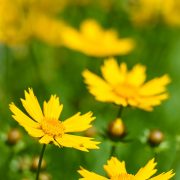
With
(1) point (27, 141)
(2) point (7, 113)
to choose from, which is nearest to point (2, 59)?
(2) point (7, 113)

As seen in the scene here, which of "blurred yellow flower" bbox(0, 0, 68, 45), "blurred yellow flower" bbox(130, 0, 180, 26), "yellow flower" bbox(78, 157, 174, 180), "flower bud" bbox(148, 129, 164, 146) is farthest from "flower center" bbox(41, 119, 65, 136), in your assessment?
"blurred yellow flower" bbox(130, 0, 180, 26)

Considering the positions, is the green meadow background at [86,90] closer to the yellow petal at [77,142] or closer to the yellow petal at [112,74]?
the yellow petal at [112,74]

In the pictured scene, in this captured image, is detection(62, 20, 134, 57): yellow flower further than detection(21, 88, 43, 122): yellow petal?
Yes

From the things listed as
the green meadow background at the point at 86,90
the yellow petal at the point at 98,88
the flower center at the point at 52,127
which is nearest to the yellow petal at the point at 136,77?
the yellow petal at the point at 98,88

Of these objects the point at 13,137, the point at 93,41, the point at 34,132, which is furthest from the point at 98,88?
the point at 93,41

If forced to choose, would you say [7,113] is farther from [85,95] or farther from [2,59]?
[2,59]

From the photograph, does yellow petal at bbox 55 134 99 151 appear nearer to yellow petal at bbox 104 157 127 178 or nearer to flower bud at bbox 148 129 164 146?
yellow petal at bbox 104 157 127 178
